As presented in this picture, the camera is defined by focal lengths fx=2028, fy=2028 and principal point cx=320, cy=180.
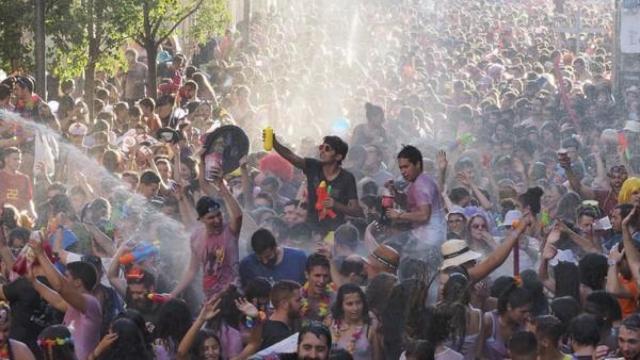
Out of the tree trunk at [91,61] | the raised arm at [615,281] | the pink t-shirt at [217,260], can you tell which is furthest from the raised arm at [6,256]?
the tree trunk at [91,61]

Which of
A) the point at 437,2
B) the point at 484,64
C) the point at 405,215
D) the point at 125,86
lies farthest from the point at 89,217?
the point at 437,2

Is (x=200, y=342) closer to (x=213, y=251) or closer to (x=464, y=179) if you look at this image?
(x=213, y=251)

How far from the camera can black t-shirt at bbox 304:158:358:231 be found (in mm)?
14414

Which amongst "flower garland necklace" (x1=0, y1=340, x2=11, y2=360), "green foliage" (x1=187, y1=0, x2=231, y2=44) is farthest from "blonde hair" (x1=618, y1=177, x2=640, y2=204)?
"green foliage" (x1=187, y1=0, x2=231, y2=44)

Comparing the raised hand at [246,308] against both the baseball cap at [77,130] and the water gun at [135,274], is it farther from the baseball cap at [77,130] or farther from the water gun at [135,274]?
the baseball cap at [77,130]

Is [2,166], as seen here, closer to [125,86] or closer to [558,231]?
[558,231]

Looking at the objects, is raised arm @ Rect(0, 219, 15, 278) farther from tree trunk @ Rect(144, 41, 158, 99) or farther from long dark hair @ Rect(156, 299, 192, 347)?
tree trunk @ Rect(144, 41, 158, 99)

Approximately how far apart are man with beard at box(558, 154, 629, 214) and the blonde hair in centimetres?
64

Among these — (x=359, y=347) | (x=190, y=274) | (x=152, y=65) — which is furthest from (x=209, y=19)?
(x=359, y=347)

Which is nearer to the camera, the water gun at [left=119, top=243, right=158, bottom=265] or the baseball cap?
the water gun at [left=119, top=243, right=158, bottom=265]

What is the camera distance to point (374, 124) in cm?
2127

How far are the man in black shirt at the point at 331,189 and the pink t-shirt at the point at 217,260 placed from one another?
1440 mm

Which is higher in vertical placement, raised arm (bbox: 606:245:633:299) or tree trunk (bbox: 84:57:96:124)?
raised arm (bbox: 606:245:633:299)

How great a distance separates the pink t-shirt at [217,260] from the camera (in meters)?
13.0
